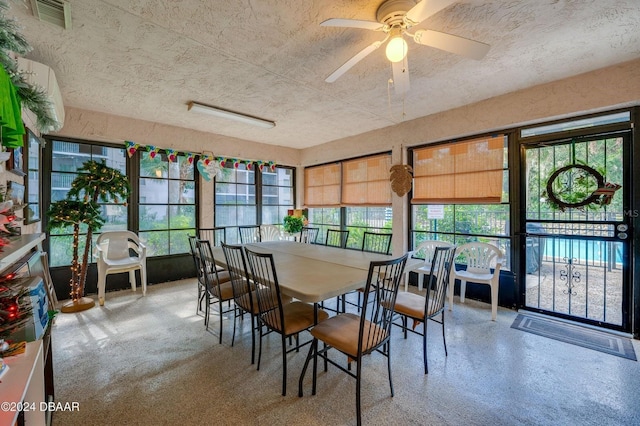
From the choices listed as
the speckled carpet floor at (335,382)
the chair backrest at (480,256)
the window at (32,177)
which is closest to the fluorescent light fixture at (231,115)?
the window at (32,177)

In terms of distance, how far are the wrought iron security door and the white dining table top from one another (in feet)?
7.11

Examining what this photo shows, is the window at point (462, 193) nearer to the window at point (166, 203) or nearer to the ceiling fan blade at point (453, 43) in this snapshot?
the ceiling fan blade at point (453, 43)

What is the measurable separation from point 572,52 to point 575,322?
275 cm

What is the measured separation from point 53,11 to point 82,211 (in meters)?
2.27

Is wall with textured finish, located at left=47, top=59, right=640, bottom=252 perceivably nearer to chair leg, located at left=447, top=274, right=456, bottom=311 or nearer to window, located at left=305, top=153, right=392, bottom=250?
window, located at left=305, top=153, right=392, bottom=250

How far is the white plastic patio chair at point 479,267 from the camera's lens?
3.12 meters

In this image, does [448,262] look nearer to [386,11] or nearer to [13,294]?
[386,11]

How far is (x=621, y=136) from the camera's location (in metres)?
2.75

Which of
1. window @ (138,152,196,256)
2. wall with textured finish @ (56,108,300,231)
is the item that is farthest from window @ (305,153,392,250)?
window @ (138,152,196,256)

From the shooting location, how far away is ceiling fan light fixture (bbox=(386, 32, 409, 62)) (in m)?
1.79

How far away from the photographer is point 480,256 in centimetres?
353

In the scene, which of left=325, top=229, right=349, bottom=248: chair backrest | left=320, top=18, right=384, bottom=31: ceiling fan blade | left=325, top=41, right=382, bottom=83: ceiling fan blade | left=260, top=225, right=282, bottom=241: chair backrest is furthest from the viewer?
left=260, top=225, right=282, bottom=241: chair backrest

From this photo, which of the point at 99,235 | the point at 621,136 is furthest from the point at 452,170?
the point at 99,235

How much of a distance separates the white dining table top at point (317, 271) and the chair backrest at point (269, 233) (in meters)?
1.90
